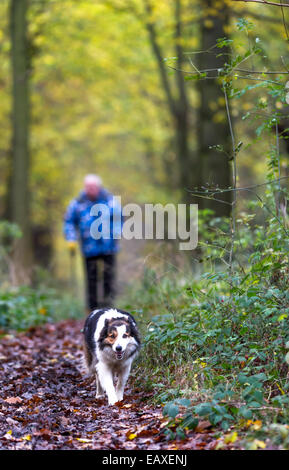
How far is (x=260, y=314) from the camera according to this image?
568 cm

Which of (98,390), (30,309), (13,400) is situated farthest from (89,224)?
(13,400)

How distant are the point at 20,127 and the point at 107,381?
12.3 meters

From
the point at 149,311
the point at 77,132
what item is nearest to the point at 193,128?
the point at 77,132

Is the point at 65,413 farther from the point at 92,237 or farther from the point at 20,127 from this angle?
the point at 20,127

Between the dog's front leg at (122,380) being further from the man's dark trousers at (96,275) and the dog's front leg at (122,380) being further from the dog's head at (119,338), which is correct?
the man's dark trousers at (96,275)

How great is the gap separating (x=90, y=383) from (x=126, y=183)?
24.4 metres

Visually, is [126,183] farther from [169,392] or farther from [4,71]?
[169,392]

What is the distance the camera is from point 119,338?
6328mm

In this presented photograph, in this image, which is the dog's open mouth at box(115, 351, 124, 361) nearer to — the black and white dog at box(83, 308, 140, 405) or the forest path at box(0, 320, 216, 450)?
the black and white dog at box(83, 308, 140, 405)

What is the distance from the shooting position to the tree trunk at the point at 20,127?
17266mm

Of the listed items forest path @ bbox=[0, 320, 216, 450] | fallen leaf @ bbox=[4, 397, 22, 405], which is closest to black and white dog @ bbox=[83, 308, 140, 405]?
forest path @ bbox=[0, 320, 216, 450]

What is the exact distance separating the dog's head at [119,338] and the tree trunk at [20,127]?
10738mm

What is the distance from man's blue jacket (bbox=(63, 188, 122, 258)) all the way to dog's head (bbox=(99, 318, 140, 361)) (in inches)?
194

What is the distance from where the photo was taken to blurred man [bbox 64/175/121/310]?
11.4 m
